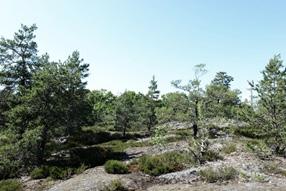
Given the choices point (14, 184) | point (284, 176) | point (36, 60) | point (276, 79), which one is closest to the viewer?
point (284, 176)

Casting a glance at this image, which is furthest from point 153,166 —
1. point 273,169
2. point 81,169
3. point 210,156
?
point 273,169

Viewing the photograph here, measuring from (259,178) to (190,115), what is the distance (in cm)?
1823

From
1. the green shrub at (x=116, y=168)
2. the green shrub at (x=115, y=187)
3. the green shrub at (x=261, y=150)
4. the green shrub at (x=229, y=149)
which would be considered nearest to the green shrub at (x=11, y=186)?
the green shrub at (x=116, y=168)

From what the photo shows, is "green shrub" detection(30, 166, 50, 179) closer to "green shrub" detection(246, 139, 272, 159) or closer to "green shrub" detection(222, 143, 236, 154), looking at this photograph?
"green shrub" detection(222, 143, 236, 154)

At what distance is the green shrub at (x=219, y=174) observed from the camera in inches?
845

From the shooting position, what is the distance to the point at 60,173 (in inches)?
1009

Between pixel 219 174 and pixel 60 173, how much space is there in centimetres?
1080

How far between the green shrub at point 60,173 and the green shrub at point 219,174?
9.22 metres

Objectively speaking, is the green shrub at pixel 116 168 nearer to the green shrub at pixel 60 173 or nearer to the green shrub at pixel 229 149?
the green shrub at pixel 60 173

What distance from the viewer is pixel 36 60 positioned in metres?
36.2

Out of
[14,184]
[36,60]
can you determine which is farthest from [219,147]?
[36,60]

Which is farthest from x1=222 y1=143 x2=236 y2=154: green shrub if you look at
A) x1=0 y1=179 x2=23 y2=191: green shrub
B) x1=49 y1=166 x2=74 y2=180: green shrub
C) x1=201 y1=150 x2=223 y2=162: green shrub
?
x1=0 y1=179 x2=23 y2=191: green shrub

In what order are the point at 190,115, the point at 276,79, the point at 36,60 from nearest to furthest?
the point at 276,79, the point at 36,60, the point at 190,115

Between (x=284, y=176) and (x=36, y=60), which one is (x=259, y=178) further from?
(x=36, y=60)
